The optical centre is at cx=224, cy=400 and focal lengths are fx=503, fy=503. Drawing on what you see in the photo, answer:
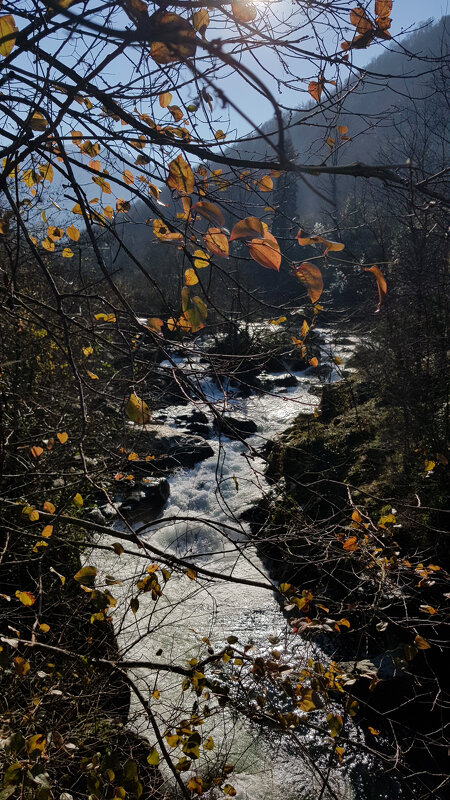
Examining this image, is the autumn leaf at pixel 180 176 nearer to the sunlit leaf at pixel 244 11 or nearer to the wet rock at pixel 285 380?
the sunlit leaf at pixel 244 11

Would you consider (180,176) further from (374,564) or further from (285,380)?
(285,380)

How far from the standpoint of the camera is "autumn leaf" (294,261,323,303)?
129 centimetres

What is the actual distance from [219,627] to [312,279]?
16.0ft

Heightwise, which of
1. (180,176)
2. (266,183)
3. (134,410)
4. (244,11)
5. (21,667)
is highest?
(244,11)

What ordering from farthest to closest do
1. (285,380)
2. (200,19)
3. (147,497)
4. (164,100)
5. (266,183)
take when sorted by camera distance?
(285,380) < (147,497) < (266,183) < (164,100) < (200,19)

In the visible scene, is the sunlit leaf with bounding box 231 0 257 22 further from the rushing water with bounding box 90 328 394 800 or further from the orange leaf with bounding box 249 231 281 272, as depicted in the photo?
the rushing water with bounding box 90 328 394 800

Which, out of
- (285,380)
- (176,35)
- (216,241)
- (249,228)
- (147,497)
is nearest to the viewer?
(176,35)

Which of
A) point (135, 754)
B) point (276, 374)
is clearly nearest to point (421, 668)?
point (135, 754)

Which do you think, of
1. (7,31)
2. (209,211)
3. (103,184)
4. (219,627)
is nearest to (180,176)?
(209,211)

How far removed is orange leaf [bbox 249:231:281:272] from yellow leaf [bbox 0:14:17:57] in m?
0.84

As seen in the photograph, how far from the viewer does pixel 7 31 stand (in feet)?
4.47

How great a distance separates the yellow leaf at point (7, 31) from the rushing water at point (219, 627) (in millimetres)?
1204

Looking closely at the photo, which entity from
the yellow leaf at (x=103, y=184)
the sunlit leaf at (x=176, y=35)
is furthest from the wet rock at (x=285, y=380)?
the sunlit leaf at (x=176, y=35)

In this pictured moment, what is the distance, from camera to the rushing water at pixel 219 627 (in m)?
2.84
